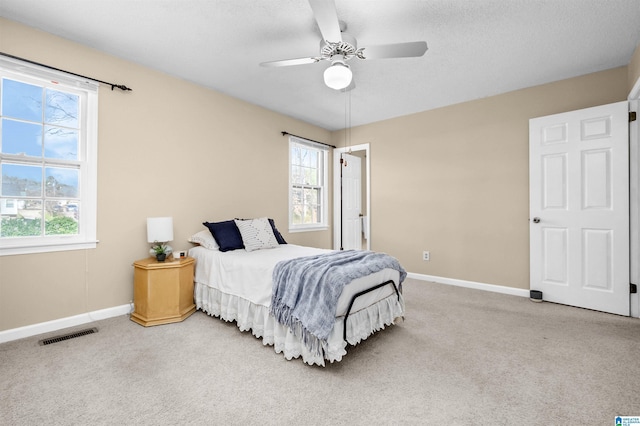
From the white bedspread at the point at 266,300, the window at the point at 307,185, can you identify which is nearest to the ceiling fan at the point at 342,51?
the white bedspread at the point at 266,300

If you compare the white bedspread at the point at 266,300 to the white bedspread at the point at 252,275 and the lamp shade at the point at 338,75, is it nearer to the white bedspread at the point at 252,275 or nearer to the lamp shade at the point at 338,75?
the white bedspread at the point at 252,275

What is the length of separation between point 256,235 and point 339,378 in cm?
190

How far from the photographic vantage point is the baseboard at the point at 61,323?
2352 millimetres

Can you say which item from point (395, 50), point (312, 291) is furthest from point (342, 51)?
point (312, 291)

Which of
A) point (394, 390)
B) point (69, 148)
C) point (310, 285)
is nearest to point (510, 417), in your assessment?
point (394, 390)

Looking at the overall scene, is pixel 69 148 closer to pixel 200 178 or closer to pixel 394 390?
pixel 200 178

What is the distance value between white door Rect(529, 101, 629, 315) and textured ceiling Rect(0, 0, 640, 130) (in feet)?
2.15

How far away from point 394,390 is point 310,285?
32.9 inches

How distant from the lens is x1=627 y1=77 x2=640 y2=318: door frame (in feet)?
9.57

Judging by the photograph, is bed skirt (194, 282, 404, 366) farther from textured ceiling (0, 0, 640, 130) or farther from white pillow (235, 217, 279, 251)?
textured ceiling (0, 0, 640, 130)

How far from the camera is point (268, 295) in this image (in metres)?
2.36

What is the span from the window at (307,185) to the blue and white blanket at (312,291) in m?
2.47

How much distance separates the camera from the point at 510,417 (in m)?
1.54

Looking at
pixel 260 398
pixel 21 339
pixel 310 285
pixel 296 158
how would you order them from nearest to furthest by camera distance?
pixel 260 398 → pixel 310 285 → pixel 21 339 → pixel 296 158
